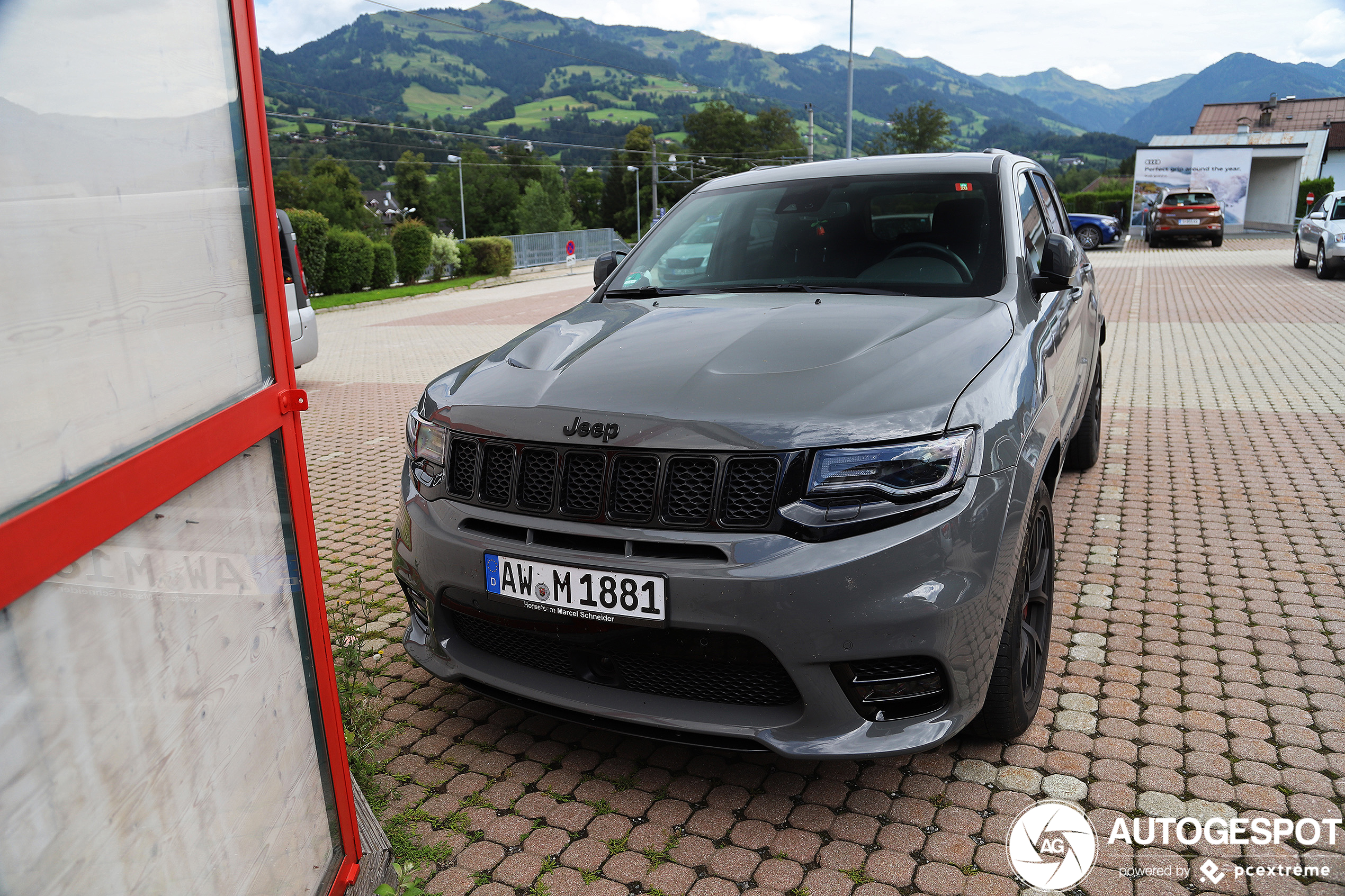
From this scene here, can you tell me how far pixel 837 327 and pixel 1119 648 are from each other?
5.78 feet

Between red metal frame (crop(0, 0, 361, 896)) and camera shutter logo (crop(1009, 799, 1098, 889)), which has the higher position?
red metal frame (crop(0, 0, 361, 896))

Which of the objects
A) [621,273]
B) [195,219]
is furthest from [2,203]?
[621,273]

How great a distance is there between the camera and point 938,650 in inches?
90.6

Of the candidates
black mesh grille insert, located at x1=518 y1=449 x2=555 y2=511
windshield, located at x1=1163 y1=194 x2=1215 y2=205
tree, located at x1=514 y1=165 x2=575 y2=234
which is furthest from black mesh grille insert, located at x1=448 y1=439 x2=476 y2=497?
tree, located at x1=514 y1=165 x2=575 y2=234

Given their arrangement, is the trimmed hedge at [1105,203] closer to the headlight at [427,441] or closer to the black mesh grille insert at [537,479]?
the headlight at [427,441]

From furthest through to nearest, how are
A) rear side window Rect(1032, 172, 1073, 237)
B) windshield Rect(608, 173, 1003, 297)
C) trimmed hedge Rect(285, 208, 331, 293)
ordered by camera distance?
trimmed hedge Rect(285, 208, 331, 293) < rear side window Rect(1032, 172, 1073, 237) < windshield Rect(608, 173, 1003, 297)

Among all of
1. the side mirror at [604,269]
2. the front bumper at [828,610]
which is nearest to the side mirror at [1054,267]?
the front bumper at [828,610]

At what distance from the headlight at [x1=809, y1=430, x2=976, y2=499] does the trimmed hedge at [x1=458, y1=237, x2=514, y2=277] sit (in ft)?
106

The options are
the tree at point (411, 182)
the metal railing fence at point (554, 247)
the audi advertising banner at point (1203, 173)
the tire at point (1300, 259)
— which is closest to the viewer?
the tire at point (1300, 259)

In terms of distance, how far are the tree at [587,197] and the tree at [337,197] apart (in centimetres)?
2882

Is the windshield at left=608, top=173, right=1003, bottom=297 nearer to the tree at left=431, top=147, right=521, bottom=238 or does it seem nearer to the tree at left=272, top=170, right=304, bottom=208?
the tree at left=272, top=170, right=304, bottom=208

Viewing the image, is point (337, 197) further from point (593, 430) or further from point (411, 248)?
point (593, 430)

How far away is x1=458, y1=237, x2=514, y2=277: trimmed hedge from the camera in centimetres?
3347

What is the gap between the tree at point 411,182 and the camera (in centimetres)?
9888
